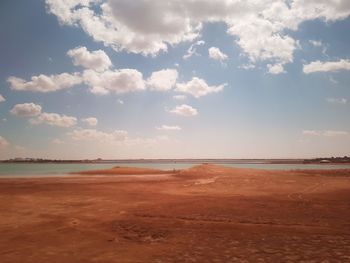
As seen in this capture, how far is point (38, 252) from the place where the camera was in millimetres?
8789

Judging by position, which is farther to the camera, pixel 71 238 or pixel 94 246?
pixel 71 238

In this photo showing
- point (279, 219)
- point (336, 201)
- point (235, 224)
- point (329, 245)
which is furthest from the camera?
point (336, 201)

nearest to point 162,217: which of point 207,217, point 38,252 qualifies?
point 207,217

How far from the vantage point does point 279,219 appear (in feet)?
42.1

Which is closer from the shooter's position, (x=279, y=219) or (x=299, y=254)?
(x=299, y=254)

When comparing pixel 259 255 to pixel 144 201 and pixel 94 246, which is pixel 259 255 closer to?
pixel 94 246

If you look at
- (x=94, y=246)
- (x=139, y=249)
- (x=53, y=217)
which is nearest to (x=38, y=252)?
(x=94, y=246)

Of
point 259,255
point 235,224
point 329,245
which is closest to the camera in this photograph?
point 259,255

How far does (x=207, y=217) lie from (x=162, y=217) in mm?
1848

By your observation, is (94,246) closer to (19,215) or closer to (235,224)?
(235,224)

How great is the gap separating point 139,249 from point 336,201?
502 inches

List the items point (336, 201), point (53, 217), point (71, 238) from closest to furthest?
point (71, 238) → point (53, 217) → point (336, 201)

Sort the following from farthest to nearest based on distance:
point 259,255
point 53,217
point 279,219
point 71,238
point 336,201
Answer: point 336,201
point 53,217
point 279,219
point 71,238
point 259,255

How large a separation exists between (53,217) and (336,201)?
14.2 meters
